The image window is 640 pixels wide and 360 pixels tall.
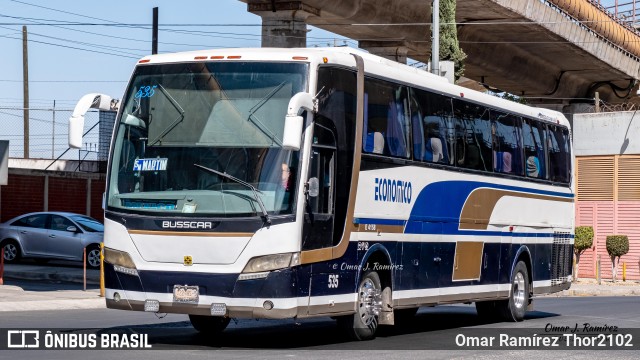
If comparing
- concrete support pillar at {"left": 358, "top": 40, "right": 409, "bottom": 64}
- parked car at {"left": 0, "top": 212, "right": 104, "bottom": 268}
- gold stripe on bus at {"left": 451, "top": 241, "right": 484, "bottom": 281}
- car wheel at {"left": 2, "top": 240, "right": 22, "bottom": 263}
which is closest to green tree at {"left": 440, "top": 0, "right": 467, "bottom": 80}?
concrete support pillar at {"left": 358, "top": 40, "right": 409, "bottom": 64}

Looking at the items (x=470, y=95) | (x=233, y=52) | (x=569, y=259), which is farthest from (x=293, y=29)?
(x=233, y=52)

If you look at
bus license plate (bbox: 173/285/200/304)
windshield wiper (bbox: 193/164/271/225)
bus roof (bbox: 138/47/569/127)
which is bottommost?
bus license plate (bbox: 173/285/200/304)

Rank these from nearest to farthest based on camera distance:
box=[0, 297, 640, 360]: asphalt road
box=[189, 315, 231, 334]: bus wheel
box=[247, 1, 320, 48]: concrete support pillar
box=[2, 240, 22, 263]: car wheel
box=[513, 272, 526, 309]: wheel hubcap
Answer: box=[0, 297, 640, 360]: asphalt road < box=[189, 315, 231, 334]: bus wheel < box=[513, 272, 526, 309]: wheel hubcap < box=[2, 240, 22, 263]: car wheel < box=[247, 1, 320, 48]: concrete support pillar

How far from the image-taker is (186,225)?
13914 millimetres

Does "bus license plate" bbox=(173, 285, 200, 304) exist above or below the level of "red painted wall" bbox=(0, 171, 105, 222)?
below

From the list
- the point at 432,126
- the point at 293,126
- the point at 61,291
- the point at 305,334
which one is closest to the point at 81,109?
the point at 293,126

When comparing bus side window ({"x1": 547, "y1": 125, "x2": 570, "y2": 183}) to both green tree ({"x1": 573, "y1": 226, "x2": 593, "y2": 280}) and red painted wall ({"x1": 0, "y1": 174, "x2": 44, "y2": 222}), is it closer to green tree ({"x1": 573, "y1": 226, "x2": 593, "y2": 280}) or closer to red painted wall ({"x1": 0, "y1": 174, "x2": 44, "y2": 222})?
red painted wall ({"x1": 0, "y1": 174, "x2": 44, "y2": 222})

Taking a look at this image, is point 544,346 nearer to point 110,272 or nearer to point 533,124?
point 110,272

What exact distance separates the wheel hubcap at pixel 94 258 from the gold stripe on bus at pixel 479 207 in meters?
15.5

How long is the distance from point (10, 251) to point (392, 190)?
19.9 metres

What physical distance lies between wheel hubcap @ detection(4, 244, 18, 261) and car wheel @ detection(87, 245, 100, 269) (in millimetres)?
2242

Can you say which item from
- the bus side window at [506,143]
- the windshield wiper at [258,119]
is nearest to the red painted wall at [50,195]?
the bus side window at [506,143]

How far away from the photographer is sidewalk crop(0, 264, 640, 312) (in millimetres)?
22203
